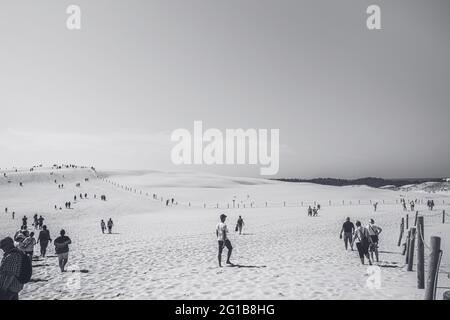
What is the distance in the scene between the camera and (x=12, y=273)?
6629 millimetres

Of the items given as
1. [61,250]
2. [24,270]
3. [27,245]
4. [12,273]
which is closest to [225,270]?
[61,250]

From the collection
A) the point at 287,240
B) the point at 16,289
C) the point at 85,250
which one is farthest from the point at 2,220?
the point at 16,289

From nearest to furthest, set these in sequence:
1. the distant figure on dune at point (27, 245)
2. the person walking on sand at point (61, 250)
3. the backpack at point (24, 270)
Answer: the backpack at point (24, 270), the person walking on sand at point (61, 250), the distant figure on dune at point (27, 245)

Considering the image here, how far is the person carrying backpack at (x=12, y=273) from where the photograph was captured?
21.5 feet

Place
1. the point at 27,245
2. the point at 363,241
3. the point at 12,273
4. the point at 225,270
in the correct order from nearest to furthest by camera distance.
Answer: the point at 12,273
the point at 225,270
the point at 363,241
the point at 27,245

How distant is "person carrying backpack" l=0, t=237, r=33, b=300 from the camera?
6.56m

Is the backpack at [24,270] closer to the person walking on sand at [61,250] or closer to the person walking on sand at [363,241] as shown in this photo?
the person walking on sand at [61,250]

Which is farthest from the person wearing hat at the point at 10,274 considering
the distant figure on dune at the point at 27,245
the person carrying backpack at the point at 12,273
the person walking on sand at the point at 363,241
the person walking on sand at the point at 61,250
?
the person walking on sand at the point at 363,241

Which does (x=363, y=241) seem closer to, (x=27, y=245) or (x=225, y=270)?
(x=225, y=270)

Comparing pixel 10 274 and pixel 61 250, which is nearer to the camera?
pixel 10 274

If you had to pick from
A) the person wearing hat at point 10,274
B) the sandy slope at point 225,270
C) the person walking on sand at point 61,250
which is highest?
the person wearing hat at point 10,274

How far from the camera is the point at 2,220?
37.8 m
